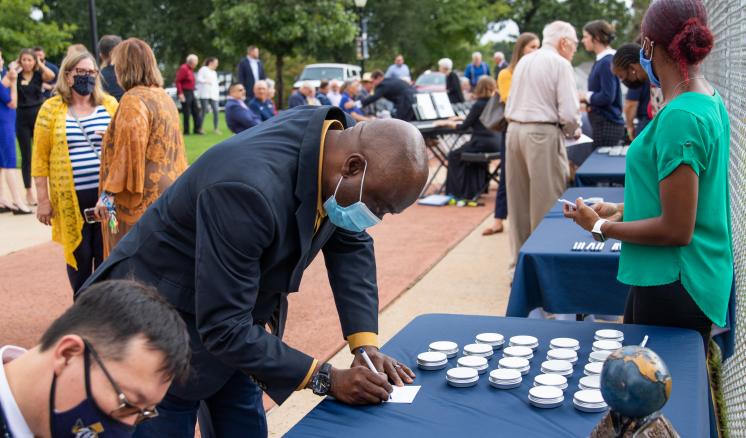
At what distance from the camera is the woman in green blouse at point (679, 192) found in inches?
105

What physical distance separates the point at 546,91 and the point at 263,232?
14.8ft

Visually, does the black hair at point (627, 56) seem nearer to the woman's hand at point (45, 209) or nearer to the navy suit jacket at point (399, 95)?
the woman's hand at point (45, 209)

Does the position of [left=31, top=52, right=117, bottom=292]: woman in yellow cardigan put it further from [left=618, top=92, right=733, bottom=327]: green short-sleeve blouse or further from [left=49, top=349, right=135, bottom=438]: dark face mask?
[left=49, top=349, right=135, bottom=438]: dark face mask

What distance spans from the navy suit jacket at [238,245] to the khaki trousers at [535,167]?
392cm

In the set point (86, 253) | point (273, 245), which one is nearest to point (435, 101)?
point (86, 253)

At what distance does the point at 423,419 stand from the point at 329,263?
785mm

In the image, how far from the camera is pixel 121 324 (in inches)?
60.3

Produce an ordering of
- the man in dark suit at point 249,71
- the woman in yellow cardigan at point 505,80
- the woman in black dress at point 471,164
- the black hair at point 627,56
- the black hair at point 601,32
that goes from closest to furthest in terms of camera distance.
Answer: the black hair at point 627,56 → the woman in yellow cardigan at point 505,80 → the black hair at point 601,32 → the woman in black dress at point 471,164 → the man in dark suit at point 249,71

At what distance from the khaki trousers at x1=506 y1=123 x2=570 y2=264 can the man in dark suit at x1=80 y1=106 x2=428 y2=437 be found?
394 cm

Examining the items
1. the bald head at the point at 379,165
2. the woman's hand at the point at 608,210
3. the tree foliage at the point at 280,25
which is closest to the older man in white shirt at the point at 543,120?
the woman's hand at the point at 608,210

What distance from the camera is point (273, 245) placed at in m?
2.17

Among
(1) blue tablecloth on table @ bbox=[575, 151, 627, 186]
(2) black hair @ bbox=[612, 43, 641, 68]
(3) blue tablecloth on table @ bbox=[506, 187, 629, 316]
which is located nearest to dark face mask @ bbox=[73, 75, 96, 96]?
(3) blue tablecloth on table @ bbox=[506, 187, 629, 316]

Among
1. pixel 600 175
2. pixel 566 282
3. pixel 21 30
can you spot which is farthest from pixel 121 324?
pixel 21 30

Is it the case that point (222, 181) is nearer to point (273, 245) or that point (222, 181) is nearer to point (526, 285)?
point (273, 245)
